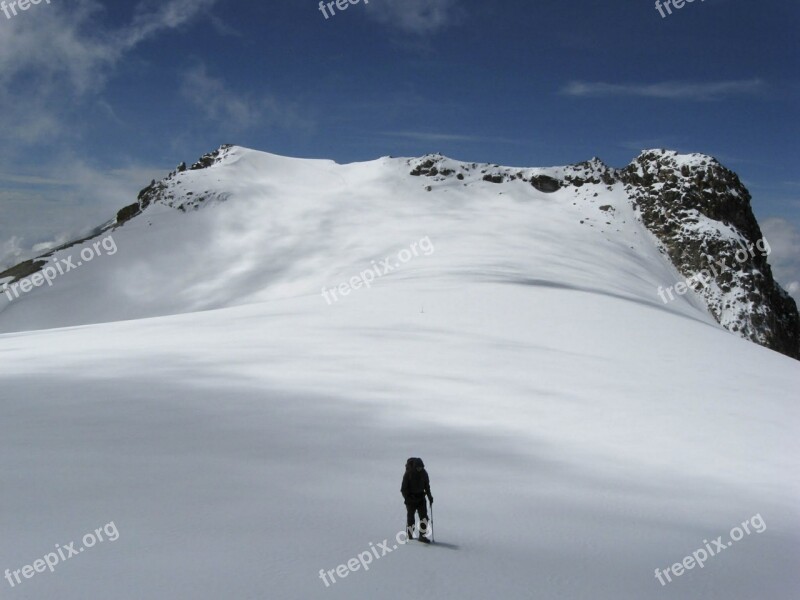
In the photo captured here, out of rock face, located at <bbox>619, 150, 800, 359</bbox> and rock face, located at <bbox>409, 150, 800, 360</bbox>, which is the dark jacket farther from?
rock face, located at <bbox>619, 150, 800, 359</bbox>

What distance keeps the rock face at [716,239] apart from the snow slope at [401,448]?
30705 millimetres

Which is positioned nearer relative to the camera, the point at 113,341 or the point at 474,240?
the point at 113,341

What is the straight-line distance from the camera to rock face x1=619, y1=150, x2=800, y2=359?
2069 inches

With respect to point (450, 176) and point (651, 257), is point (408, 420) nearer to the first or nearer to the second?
point (651, 257)

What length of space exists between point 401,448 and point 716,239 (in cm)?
5519

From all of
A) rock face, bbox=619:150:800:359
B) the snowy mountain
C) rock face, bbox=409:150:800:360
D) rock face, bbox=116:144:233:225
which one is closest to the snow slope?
the snowy mountain

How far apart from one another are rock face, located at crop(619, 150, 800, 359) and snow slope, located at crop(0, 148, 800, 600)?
30705mm

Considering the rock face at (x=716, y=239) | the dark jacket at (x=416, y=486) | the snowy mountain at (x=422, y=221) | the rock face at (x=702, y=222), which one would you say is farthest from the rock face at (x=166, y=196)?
the dark jacket at (x=416, y=486)

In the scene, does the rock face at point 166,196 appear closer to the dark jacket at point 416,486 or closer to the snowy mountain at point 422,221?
the snowy mountain at point 422,221

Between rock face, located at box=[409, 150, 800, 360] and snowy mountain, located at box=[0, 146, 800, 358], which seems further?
rock face, located at box=[409, 150, 800, 360]

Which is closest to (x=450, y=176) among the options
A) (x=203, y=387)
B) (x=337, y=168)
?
(x=337, y=168)

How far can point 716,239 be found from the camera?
56.7 m

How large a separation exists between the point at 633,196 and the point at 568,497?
59.8 metres

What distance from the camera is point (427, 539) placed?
625 cm
